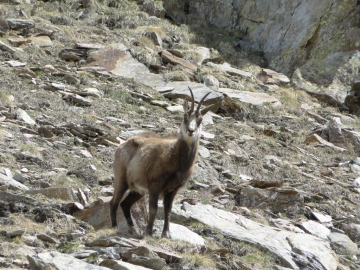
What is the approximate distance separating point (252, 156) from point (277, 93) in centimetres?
601

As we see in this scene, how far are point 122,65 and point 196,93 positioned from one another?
2.61m

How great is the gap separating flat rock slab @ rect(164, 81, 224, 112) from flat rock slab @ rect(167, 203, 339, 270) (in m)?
6.84

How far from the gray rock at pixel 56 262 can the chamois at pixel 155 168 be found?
1.77m

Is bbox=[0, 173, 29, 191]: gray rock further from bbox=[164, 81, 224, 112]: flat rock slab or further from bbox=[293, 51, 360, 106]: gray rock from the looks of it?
bbox=[293, 51, 360, 106]: gray rock

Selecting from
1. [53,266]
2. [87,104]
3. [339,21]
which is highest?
[339,21]

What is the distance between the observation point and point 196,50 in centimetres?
2002

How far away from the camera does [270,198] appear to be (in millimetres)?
10055

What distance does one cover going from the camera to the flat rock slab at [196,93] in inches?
607

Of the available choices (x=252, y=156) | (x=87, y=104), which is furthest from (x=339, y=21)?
(x=87, y=104)

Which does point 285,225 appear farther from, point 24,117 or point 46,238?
point 24,117

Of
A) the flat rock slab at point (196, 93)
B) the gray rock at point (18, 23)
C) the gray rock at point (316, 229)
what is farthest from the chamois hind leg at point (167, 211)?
the gray rock at point (18, 23)

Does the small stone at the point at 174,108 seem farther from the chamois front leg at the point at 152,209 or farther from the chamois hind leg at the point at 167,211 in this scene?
the chamois front leg at the point at 152,209

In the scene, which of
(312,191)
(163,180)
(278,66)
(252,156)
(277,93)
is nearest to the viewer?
(163,180)

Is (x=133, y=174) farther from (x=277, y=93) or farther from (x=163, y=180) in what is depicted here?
(x=277, y=93)
